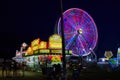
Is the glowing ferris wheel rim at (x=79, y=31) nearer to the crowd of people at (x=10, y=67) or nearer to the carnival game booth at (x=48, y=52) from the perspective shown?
the carnival game booth at (x=48, y=52)

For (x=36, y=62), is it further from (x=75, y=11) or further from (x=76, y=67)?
(x=76, y=67)

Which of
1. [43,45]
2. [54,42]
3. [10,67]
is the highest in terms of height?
[54,42]

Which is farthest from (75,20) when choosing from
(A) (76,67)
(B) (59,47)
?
(A) (76,67)

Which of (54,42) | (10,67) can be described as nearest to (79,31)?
(54,42)

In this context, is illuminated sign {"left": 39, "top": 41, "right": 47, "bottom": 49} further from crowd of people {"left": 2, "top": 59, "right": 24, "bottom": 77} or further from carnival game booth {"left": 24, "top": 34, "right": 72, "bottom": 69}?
crowd of people {"left": 2, "top": 59, "right": 24, "bottom": 77}

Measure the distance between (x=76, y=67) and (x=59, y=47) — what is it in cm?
2726

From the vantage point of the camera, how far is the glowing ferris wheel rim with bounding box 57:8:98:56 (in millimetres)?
53906

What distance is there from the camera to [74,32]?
54531 mm

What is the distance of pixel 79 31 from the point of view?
54.4 m

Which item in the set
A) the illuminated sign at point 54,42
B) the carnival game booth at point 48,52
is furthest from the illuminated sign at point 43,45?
the illuminated sign at point 54,42

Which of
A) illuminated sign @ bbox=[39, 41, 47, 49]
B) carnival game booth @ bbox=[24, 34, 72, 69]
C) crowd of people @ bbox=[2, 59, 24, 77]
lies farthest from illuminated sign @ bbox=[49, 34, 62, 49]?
crowd of people @ bbox=[2, 59, 24, 77]

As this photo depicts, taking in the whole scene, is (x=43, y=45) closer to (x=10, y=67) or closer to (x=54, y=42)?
(x=54, y=42)

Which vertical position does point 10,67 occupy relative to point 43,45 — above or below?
below

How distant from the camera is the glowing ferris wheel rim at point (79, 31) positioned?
177ft
